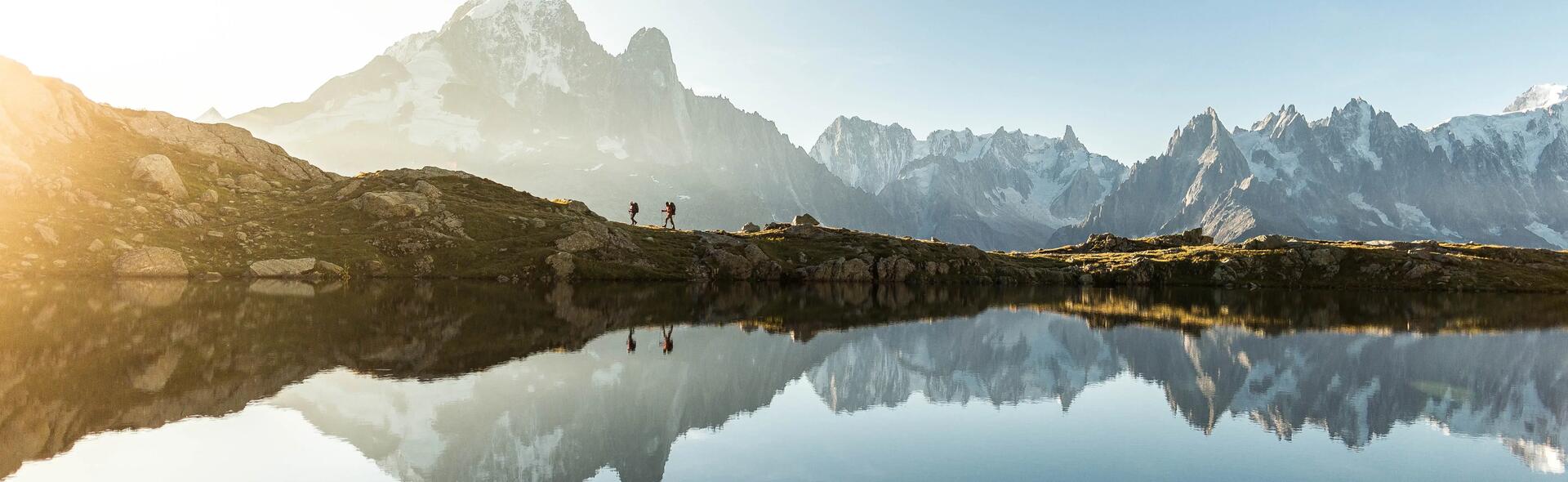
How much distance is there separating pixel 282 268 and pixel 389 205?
2338cm

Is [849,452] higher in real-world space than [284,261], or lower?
lower

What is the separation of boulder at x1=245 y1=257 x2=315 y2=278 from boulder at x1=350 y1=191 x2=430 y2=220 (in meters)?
19.2

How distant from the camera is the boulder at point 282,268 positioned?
85.9 meters

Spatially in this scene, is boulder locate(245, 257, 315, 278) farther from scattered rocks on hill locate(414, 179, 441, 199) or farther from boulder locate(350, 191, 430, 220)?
scattered rocks on hill locate(414, 179, 441, 199)

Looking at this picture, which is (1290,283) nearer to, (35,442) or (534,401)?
(534,401)

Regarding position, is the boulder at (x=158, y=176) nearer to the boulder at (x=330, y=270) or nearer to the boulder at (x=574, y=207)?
the boulder at (x=330, y=270)

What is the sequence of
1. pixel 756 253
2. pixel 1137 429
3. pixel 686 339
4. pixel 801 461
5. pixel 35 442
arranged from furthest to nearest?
pixel 756 253
pixel 686 339
pixel 1137 429
pixel 801 461
pixel 35 442

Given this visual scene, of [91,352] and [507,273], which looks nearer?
[91,352]

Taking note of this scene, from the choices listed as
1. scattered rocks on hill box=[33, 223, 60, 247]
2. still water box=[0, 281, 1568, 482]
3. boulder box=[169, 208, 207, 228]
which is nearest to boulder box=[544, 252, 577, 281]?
still water box=[0, 281, 1568, 482]

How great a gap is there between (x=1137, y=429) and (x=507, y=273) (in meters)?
90.4

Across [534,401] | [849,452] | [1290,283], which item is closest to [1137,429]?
[849,452]

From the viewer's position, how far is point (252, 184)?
114500 mm

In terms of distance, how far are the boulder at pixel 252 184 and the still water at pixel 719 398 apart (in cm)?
5721

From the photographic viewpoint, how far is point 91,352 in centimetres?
3200
